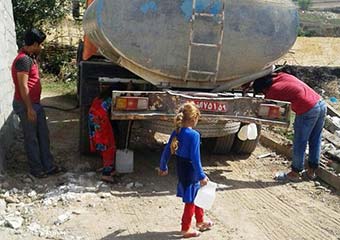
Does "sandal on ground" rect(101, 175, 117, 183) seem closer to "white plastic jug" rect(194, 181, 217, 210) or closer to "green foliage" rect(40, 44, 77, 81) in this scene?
"white plastic jug" rect(194, 181, 217, 210)

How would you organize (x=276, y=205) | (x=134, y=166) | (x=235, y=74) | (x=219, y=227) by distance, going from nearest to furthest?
1. (x=219, y=227)
2. (x=276, y=205)
3. (x=235, y=74)
4. (x=134, y=166)

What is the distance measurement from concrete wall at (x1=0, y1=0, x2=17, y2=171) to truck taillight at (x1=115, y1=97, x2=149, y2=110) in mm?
1581

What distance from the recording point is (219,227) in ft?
16.6

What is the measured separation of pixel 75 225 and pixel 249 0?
2.96m

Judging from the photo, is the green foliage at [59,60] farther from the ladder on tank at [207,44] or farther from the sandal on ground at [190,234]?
the sandal on ground at [190,234]

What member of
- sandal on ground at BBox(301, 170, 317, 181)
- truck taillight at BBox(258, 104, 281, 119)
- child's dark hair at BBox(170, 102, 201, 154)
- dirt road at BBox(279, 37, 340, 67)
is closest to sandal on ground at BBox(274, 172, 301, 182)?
sandal on ground at BBox(301, 170, 317, 181)

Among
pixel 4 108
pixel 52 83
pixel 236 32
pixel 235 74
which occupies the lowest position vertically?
pixel 52 83

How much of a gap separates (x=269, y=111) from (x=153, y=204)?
1684 mm

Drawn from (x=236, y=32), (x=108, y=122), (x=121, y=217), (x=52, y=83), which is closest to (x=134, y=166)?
(x=108, y=122)

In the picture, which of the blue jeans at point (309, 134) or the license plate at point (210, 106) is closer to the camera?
the license plate at point (210, 106)

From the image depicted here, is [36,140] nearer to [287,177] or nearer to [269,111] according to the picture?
[269,111]

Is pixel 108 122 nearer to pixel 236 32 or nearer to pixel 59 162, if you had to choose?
pixel 59 162

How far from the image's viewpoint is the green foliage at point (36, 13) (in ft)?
43.9

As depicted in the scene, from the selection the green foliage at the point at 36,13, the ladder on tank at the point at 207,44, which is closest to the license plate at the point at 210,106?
the ladder on tank at the point at 207,44
